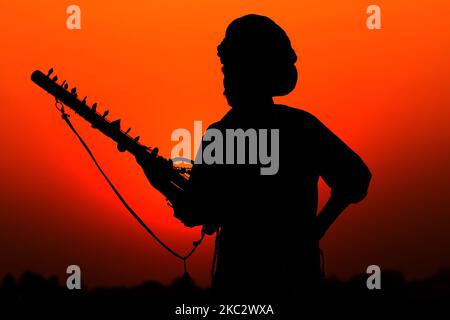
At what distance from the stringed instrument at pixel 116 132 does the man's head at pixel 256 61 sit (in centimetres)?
136

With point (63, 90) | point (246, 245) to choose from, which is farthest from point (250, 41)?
point (63, 90)

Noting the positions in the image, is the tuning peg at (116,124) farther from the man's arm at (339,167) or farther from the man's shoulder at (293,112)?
the man's arm at (339,167)

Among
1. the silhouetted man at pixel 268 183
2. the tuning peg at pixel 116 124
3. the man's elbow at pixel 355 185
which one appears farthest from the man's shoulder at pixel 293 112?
the tuning peg at pixel 116 124

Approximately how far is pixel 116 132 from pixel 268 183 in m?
2.25

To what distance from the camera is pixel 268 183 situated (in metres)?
7.18

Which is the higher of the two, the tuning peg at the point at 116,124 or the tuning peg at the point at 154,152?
the tuning peg at the point at 116,124

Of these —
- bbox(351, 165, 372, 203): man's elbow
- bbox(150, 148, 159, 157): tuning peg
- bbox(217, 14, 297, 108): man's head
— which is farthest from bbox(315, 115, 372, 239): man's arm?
bbox(150, 148, 159, 157): tuning peg

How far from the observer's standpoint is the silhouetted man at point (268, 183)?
23.5 feet

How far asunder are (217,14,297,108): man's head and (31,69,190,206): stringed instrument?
4.47 feet
